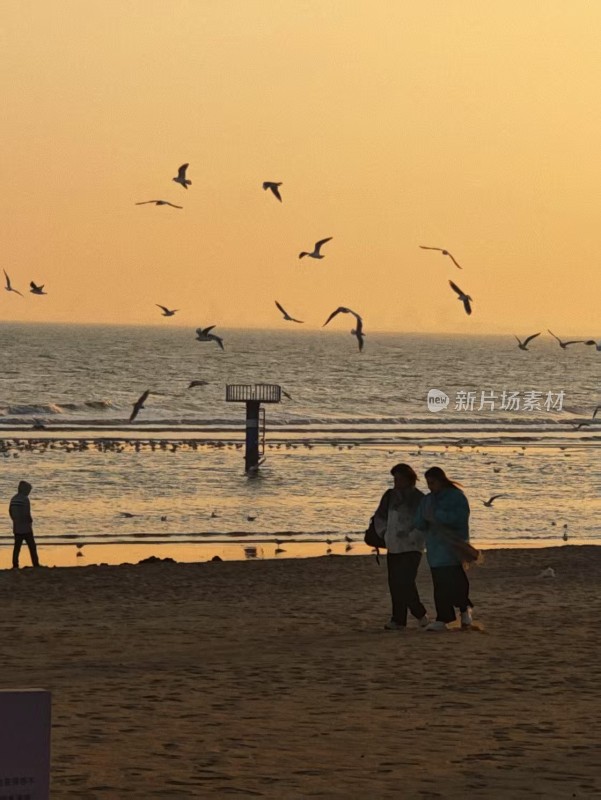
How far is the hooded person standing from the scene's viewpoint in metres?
13.9

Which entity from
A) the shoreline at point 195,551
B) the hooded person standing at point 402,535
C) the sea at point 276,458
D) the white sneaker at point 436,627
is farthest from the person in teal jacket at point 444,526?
the sea at point 276,458

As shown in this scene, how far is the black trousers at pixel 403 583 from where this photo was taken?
46.3 ft

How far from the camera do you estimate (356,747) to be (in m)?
9.38

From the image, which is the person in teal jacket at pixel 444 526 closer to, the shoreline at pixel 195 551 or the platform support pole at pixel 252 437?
the shoreline at pixel 195 551

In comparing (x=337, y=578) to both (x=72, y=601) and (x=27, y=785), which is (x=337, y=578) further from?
(x=27, y=785)

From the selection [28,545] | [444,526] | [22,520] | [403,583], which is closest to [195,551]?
[28,545]

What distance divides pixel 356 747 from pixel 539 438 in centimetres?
5629

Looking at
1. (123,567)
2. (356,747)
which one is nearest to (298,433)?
(123,567)

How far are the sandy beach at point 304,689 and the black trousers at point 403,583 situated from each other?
0.24m

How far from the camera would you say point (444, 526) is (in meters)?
13.6

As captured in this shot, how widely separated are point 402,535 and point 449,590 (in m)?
0.64

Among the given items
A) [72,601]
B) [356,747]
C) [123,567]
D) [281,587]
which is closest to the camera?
[356,747]

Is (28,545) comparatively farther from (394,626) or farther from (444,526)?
(444,526)

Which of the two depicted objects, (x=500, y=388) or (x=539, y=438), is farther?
(x=500, y=388)
